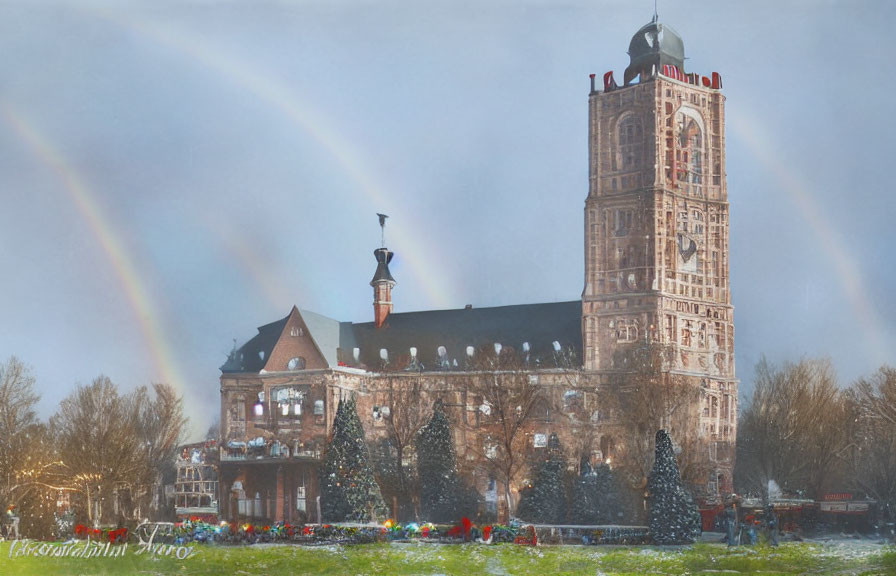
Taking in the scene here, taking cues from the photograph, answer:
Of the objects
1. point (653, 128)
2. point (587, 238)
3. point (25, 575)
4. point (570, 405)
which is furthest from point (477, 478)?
point (25, 575)

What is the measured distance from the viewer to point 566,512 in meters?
94.8

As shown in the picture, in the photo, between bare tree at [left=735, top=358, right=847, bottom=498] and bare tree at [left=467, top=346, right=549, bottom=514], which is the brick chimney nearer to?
bare tree at [left=467, top=346, right=549, bottom=514]

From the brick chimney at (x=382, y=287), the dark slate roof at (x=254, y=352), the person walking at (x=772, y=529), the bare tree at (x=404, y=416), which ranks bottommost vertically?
the person walking at (x=772, y=529)

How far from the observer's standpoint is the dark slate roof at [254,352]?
120875 millimetres

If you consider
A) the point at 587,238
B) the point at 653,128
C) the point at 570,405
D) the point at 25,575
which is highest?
the point at 653,128

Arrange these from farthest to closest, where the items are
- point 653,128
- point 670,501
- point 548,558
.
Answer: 1. point 653,128
2. point 670,501
3. point 548,558

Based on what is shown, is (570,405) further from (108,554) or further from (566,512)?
(108,554)

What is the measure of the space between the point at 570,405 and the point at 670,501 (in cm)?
3448

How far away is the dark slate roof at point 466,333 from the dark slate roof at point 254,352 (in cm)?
556

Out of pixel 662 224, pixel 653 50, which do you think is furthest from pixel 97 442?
pixel 653 50

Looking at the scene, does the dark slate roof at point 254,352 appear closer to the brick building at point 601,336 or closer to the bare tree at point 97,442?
the brick building at point 601,336

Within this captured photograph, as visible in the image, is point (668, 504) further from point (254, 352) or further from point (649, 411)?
point (254, 352)

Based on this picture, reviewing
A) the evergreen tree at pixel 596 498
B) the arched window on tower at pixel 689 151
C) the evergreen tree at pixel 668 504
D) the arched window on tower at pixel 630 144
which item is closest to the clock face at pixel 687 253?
the arched window on tower at pixel 689 151

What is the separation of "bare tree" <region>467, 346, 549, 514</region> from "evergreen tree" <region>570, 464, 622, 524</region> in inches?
175
